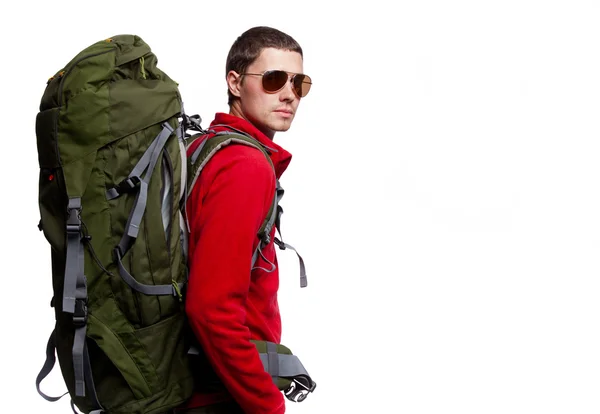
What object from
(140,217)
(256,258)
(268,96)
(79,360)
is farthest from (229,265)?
(268,96)

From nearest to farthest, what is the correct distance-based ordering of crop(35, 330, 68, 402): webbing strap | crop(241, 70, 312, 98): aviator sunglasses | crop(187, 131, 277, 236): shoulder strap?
1. crop(187, 131, 277, 236): shoulder strap
2. crop(35, 330, 68, 402): webbing strap
3. crop(241, 70, 312, 98): aviator sunglasses

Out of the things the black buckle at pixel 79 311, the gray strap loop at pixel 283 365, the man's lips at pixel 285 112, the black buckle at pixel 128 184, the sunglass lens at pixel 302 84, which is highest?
the sunglass lens at pixel 302 84

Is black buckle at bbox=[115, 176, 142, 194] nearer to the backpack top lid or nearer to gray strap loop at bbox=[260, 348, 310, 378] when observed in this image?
the backpack top lid

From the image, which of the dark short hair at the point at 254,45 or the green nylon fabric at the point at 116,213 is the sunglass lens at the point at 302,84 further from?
the green nylon fabric at the point at 116,213

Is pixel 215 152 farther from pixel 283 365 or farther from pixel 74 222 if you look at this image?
pixel 283 365

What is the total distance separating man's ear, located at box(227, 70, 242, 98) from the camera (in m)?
4.14

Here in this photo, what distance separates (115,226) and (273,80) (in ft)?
3.73

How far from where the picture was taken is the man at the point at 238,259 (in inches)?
137

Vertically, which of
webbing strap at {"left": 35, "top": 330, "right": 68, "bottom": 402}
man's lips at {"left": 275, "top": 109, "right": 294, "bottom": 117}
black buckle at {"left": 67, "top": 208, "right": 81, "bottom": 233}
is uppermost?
man's lips at {"left": 275, "top": 109, "right": 294, "bottom": 117}

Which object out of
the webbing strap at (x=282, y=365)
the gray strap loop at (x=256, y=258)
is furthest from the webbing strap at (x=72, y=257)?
the webbing strap at (x=282, y=365)

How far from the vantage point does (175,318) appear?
3.56 m

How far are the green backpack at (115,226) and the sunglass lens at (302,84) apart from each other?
2.52 feet

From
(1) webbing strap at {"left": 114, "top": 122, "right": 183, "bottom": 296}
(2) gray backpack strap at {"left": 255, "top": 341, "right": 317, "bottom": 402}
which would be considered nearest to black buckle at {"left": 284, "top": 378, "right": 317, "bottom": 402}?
(2) gray backpack strap at {"left": 255, "top": 341, "right": 317, "bottom": 402}

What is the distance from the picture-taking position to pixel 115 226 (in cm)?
344
